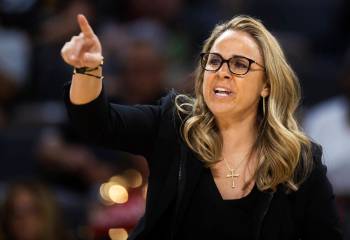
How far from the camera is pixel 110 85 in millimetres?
6672

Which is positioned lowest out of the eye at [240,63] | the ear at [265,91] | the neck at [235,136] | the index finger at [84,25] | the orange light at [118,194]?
the orange light at [118,194]

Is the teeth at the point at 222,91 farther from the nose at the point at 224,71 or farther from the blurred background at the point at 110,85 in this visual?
the blurred background at the point at 110,85

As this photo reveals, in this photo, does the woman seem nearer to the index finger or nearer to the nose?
the nose

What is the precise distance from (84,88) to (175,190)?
52 cm

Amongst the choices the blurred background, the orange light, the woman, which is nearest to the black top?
the woman

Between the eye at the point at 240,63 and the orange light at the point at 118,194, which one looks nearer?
the eye at the point at 240,63

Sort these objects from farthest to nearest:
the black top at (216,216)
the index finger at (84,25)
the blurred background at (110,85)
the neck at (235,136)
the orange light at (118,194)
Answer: the blurred background at (110,85) → the orange light at (118,194) → the neck at (235,136) → the black top at (216,216) → the index finger at (84,25)

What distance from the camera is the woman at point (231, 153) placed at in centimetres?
344

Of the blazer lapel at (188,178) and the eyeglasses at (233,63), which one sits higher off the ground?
the eyeglasses at (233,63)

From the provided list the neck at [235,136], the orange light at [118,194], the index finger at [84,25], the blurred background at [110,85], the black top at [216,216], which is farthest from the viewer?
the blurred background at [110,85]

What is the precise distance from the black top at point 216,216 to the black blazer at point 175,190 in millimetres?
30

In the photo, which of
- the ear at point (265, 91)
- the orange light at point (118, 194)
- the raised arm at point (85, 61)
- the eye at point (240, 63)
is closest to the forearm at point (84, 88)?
the raised arm at point (85, 61)

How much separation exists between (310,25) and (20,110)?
262cm

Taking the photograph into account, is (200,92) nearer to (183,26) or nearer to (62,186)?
(62,186)
